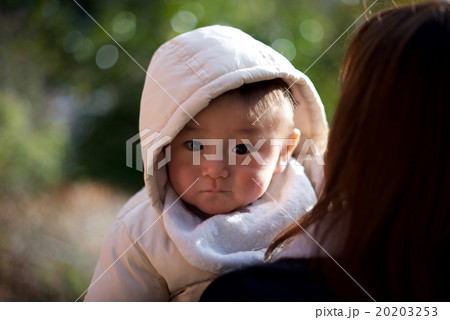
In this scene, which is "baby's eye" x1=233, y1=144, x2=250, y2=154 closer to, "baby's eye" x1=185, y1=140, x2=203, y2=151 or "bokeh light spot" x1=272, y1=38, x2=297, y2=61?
"baby's eye" x1=185, y1=140, x2=203, y2=151

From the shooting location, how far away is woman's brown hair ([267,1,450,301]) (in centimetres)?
93

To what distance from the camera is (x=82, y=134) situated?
4.46 metres

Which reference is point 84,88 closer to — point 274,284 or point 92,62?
point 92,62

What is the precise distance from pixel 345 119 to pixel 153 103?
2.01 feet

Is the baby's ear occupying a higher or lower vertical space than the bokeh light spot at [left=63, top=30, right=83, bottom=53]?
lower

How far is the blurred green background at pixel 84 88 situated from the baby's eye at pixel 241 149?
1.95m

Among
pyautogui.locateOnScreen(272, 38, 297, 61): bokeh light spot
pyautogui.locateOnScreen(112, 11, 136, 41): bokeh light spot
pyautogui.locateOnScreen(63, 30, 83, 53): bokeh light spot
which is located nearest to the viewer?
pyautogui.locateOnScreen(272, 38, 297, 61): bokeh light spot

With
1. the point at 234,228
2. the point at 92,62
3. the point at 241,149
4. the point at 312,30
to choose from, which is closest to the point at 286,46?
the point at 312,30

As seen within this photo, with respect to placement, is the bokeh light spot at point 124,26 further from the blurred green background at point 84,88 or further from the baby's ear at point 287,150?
the baby's ear at point 287,150

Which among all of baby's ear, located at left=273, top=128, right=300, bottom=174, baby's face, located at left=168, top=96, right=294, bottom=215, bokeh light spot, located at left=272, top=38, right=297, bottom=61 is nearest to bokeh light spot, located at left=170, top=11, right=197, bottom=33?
bokeh light spot, located at left=272, top=38, right=297, bottom=61

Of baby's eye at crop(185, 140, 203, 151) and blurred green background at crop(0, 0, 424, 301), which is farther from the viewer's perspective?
blurred green background at crop(0, 0, 424, 301)

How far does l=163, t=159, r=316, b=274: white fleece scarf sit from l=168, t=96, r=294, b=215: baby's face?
0.04m

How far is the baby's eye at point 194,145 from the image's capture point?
4.66 feet

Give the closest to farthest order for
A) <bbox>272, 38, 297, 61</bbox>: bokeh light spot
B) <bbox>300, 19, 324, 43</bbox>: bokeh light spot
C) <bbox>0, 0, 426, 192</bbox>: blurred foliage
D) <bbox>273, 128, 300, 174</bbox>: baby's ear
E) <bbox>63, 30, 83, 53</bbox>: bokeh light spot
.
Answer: <bbox>273, 128, 300, 174</bbox>: baby's ear, <bbox>272, 38, 297, 61</bbox>: bokeh light spot, <bbox>0, 0, 426, 192</bbox>: blurred foliage, <bbox>300, 19, 324, 43</bbox>: bokeh light spot, <bbox>63, 30, 83, 53</bbox>: bokeh light spot
